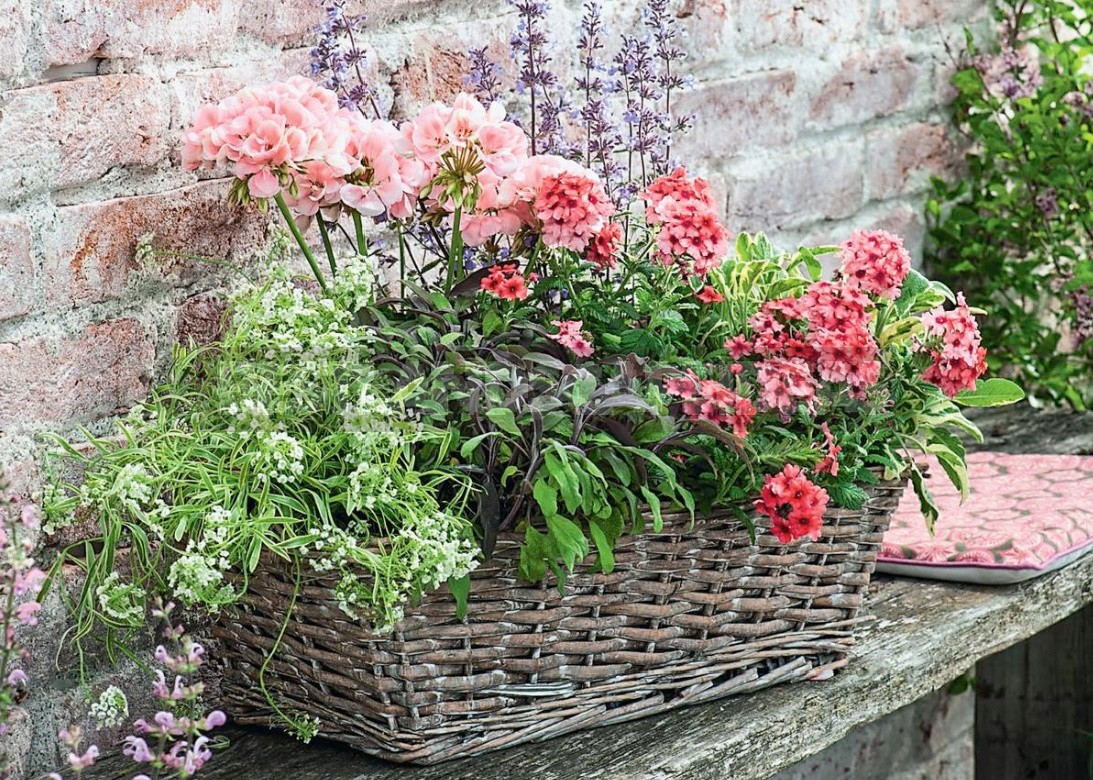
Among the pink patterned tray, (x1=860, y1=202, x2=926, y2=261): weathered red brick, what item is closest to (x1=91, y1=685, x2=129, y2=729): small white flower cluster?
the pink patterned tray

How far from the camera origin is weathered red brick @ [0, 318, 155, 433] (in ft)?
4.32

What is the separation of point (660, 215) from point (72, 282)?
0.54m

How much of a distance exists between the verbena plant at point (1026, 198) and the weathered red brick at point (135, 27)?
1411 millimetres

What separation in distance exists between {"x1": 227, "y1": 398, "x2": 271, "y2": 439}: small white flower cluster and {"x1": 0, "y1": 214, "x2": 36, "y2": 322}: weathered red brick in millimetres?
240

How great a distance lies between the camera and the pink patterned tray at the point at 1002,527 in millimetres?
1736

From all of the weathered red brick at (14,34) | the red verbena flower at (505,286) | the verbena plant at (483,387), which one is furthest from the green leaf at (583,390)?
the weathered red brick at (14,34)

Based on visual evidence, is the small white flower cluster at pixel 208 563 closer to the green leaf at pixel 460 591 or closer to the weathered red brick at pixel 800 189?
the green leaf at pixel 460 591

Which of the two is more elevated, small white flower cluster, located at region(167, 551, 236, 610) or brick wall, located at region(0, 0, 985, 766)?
brick wall, located at region(0, 0, 985, 766)

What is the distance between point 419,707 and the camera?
4.07 feet

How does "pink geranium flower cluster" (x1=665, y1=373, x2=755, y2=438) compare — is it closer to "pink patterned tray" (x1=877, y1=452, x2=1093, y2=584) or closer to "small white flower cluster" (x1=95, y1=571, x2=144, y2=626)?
"small white flower cluster" (x1=95, y1=571, x2=144, y2=626)

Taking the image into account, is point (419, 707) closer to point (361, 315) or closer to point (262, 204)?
point (361, 315)

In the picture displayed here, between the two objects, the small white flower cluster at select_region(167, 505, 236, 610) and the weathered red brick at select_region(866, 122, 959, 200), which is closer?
the small white flower cluster at select_region(167, 505, 236, 610)

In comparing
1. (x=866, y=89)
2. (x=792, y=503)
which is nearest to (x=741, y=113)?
(x=866, y=89)

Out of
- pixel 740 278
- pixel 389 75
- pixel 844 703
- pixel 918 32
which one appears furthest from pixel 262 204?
pixel 918 32
